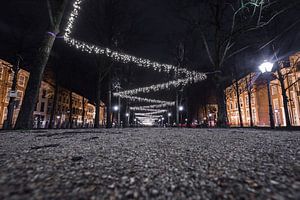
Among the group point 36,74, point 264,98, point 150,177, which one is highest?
point 264,98

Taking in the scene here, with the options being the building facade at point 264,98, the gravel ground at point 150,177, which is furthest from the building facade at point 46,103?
the building facade at point 264,98

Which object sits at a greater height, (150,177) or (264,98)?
(264,98)

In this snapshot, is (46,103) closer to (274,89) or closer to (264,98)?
(274,89)

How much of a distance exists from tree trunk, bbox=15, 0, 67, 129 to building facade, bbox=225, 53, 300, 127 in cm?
2863

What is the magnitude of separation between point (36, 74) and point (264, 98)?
170 feet

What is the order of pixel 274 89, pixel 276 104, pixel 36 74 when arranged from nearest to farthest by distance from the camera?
1. pixel 36 74
2. pixel 276 104
3. pixel 274 89

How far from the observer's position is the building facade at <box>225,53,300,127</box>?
112 ft

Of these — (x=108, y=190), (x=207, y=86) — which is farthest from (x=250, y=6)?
(x=207, y=86)

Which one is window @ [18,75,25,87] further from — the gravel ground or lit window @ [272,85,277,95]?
lit window @ [272,85,277,95]

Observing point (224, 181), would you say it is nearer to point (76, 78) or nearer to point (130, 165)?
point (130, 165)

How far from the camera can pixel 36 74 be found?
834 centimetres

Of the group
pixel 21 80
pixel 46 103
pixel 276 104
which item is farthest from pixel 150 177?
pixel 46 103

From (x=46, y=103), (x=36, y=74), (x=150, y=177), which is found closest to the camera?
(x=150, y=177)

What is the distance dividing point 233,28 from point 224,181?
49.0 feet
